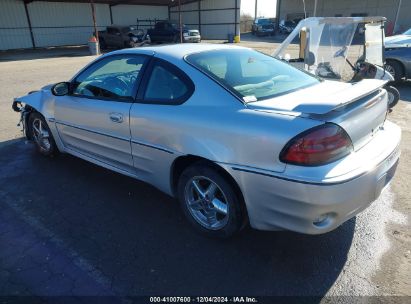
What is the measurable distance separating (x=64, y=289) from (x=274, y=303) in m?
1.48

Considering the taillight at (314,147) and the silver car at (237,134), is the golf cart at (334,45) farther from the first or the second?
the taillight at (314,147)

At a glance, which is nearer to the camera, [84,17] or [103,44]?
[103,44]

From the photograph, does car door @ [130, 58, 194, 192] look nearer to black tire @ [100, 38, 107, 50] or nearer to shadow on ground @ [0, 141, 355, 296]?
shadow on ground @ [0, 141, 355, 296]

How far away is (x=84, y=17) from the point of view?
102ft

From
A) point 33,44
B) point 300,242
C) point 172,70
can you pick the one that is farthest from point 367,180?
point 33,44

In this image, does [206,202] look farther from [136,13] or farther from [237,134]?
[136,13]

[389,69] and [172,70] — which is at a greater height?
[172,70]

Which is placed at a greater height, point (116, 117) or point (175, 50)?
point (175, 50)

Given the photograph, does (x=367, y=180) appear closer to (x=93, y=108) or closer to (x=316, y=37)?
(x=93, y=108)

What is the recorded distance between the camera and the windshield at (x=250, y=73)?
2877 millimetres

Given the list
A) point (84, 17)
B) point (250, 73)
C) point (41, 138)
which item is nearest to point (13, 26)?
point (84, 17)

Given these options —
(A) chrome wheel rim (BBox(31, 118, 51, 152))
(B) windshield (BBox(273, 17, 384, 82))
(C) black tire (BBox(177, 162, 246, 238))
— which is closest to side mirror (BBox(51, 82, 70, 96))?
(A) chrome wheel rim (BBox(31, 118, 51, 152))

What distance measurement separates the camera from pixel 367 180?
2410 mm

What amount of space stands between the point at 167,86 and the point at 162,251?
4.69 ft
